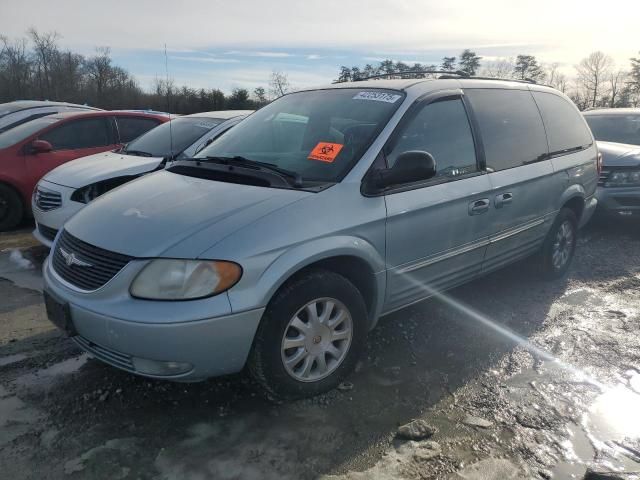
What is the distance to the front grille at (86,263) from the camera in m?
2.66

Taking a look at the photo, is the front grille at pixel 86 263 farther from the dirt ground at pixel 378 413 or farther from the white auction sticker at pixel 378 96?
the white auction sticker at pixel 378 96

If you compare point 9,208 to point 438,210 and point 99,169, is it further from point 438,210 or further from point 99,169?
point 438,210

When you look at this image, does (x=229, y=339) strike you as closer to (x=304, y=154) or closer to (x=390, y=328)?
(x=304, y=154)

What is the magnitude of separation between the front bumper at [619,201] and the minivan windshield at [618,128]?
1.64 metres

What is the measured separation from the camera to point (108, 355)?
8.89 ft

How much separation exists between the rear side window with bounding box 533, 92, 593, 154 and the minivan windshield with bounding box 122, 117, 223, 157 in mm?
3984

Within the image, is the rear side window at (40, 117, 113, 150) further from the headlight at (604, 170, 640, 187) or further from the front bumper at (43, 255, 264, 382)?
the headlight at (604, 170, 640, 187)

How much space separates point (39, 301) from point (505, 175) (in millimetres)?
3985

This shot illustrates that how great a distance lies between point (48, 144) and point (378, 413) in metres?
6.31

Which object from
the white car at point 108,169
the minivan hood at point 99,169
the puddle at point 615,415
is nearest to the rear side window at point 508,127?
the puddle at point 615,415

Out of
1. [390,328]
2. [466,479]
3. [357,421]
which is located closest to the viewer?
[466,479]

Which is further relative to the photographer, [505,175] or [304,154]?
[505,175]

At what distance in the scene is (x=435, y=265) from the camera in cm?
359

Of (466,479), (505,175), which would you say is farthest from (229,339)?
(505,175)
